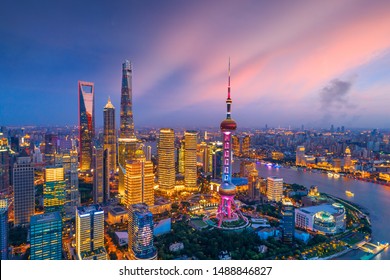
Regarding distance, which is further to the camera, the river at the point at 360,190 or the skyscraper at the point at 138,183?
the skyscraper at the point at 138,183

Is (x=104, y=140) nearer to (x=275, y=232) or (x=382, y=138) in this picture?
(x=275, y=232)

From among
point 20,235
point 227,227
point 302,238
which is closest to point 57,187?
point 20,235

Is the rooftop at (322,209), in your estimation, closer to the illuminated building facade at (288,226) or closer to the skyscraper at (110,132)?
the illuminated building facade at (288,226)

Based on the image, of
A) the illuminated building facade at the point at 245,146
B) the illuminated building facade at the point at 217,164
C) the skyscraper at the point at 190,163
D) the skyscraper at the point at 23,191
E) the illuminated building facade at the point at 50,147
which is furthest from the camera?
the illuminated building facade at the point at 245,146

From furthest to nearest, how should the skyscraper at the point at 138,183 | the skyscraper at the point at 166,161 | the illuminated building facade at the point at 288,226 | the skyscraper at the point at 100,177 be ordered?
the skyscraper at the point at 166,161, the skyscraper at the point at 100,177, the skyscraper at the point at 138,183, the illuminated building facade at the point at 288,226

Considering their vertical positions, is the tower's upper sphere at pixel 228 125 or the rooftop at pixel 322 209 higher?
the tower's upper sphere at pixel 228 125

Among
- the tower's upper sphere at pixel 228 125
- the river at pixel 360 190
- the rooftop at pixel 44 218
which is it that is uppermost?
the tower's upper sphere at pixel 228 125

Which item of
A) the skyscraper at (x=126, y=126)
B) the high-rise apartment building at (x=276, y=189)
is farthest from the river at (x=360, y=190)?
the skyscraper at (x=126, y=126)

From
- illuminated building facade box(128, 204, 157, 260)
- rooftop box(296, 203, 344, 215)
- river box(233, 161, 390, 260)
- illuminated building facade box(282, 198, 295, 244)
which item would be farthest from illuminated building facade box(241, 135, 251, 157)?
illuminated building facade box(128, 204, 157, 260)
